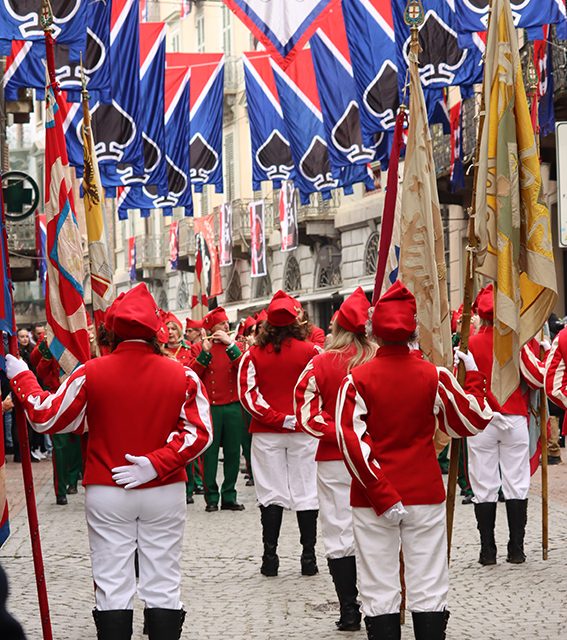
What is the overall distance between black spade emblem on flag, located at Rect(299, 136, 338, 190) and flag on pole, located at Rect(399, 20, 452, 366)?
1393cm

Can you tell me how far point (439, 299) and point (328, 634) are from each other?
2058 mm

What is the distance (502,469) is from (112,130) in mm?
9829

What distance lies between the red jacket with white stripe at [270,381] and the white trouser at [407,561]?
3563 mm

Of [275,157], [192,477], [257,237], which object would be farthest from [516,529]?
[257,237]

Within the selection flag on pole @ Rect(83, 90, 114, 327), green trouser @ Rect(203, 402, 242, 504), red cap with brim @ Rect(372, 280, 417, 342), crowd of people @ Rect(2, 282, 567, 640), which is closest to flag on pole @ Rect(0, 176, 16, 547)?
crowd of people @ Rect(2, 282, 567, 640)

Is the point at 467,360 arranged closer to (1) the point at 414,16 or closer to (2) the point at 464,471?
(1) the point at 414,16

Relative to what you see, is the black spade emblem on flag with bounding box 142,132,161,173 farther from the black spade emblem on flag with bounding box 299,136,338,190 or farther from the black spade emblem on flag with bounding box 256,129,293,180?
the black spade emblem on flag with bounding box 256,129,293,180

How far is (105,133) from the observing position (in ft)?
60.5

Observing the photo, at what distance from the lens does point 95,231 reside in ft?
30.7

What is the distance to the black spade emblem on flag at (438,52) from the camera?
56.8 feet

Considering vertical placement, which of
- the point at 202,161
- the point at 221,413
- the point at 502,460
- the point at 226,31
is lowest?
the point at 221,413

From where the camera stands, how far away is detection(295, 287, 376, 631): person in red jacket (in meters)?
8.02

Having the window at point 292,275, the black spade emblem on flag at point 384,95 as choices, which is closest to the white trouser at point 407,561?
the black spade emblem on flag at point 384,95

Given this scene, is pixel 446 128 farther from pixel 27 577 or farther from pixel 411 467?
pixel 411 467
